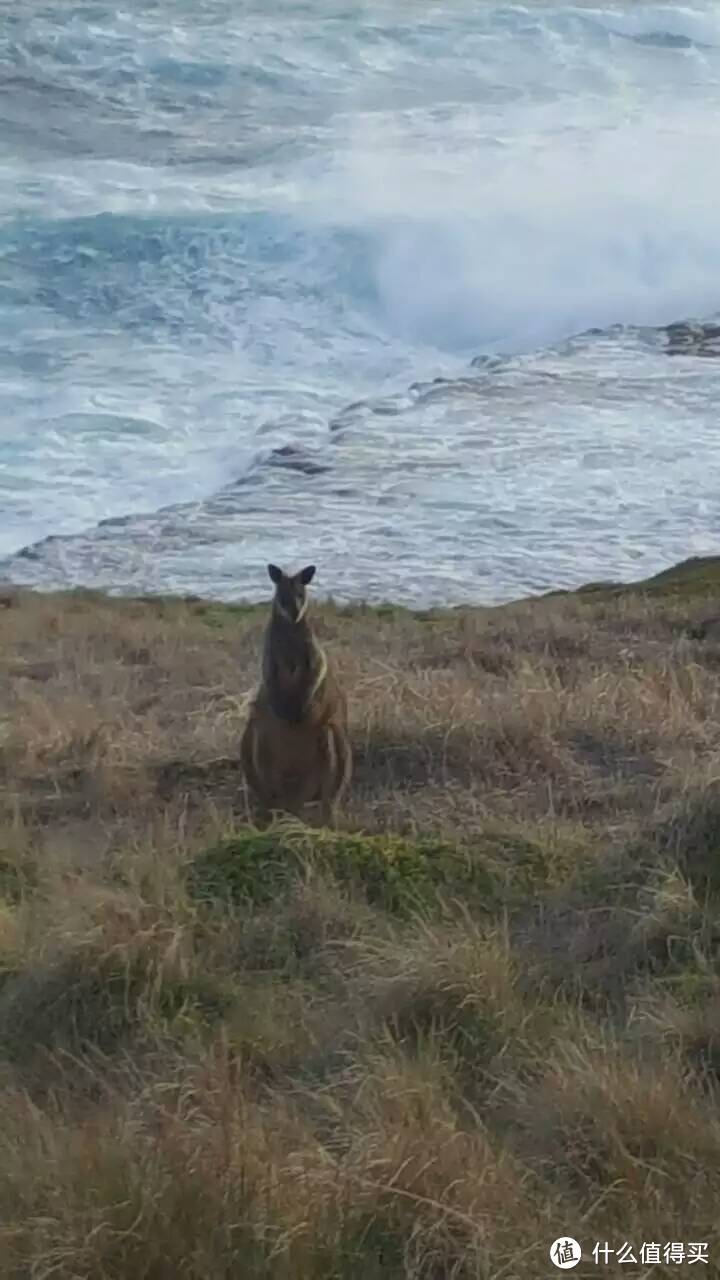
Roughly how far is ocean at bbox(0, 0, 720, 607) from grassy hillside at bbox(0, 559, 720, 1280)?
46.9 ft

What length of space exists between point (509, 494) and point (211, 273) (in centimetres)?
1885

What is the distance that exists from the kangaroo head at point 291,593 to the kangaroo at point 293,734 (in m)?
0.01

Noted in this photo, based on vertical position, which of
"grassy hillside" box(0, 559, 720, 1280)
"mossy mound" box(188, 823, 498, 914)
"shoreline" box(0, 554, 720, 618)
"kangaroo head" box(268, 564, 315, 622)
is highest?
"kangaroo head" box(268, 564, 315, 622)

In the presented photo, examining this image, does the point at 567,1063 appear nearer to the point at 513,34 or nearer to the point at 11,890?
the point at 11,890

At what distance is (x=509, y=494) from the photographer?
26312mm

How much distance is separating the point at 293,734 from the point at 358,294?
3762cm

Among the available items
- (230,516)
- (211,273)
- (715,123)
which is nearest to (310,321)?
(211,273)

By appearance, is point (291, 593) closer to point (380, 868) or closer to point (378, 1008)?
point (380, 868)

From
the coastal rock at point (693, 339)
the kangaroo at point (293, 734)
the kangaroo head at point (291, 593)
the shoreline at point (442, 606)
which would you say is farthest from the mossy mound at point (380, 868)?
the coastal rock at point (693, 339)

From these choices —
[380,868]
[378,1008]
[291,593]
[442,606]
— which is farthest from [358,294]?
[378,1008]

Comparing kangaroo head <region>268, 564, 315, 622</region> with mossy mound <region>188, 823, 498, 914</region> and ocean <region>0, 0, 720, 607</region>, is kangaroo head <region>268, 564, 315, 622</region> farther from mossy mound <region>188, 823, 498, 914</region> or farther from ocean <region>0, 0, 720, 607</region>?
ocean <region>0, 0, 720, 607</region>

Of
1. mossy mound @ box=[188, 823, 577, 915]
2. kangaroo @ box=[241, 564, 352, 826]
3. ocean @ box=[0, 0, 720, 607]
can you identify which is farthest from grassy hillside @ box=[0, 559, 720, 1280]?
ocean @ box=[0, 0, 720, 607]

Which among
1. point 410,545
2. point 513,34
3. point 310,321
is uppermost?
point 513,34

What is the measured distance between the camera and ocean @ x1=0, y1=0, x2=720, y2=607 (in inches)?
995
